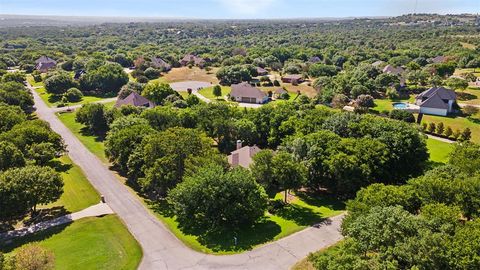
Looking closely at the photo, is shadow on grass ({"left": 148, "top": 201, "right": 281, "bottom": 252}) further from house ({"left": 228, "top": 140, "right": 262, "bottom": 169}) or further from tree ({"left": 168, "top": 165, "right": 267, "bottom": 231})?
house ({"left": 228, "top": 140, "right": 262, "bottom": 169})

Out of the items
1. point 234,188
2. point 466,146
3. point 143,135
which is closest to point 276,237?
point 234,188

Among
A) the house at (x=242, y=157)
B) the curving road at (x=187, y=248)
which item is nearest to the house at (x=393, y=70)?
the house at (x=242, y=157)

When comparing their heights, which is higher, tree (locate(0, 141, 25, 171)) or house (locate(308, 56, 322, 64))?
house (locate(308, 56, 322, 64))

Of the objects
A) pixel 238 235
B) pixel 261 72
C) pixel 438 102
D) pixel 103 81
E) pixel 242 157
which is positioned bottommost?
pixel 238 235

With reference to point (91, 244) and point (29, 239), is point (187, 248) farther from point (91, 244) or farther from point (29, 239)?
point (29, 239)

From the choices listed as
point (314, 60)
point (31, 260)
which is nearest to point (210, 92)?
point (314, 60)

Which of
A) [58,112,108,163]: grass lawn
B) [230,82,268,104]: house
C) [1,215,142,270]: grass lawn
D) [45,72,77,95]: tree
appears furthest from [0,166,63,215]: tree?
[45,72,77,95]: tree
